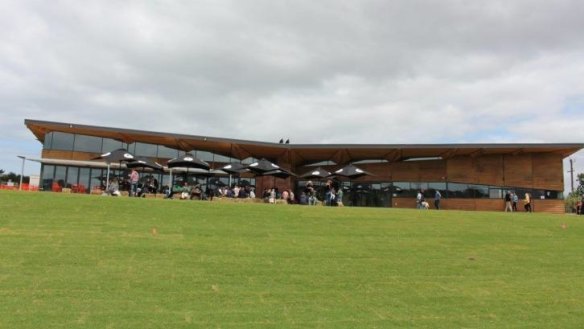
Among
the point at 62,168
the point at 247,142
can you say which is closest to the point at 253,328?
the point at 247,142

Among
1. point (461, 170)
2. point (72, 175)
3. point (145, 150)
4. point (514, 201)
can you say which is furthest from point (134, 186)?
point (514, 201)

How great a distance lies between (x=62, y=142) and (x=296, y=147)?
14702mm

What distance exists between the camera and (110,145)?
105ft

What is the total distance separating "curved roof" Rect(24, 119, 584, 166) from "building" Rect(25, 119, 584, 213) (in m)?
0.06

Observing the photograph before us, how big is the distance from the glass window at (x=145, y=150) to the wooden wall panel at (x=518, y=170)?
2303 cm

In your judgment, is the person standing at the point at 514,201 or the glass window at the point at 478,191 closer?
the person standing at the point at 514,201

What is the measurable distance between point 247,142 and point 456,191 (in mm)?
14100

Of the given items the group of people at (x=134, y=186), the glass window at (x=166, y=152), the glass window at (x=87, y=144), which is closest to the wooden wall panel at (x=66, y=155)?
the glass window at (x=87, y=144)

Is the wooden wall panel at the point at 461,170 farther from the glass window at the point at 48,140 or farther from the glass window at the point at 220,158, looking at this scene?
the glass window at the point at 48,140

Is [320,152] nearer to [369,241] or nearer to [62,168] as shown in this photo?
[62,168]

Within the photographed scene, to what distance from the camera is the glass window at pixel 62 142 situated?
101 feet

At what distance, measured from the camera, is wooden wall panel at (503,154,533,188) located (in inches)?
1249

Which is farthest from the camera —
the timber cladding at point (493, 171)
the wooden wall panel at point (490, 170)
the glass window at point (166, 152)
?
the glass window at point (166, 152)

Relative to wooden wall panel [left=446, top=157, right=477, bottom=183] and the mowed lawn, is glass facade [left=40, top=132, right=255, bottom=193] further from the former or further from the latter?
the mowed lawn
